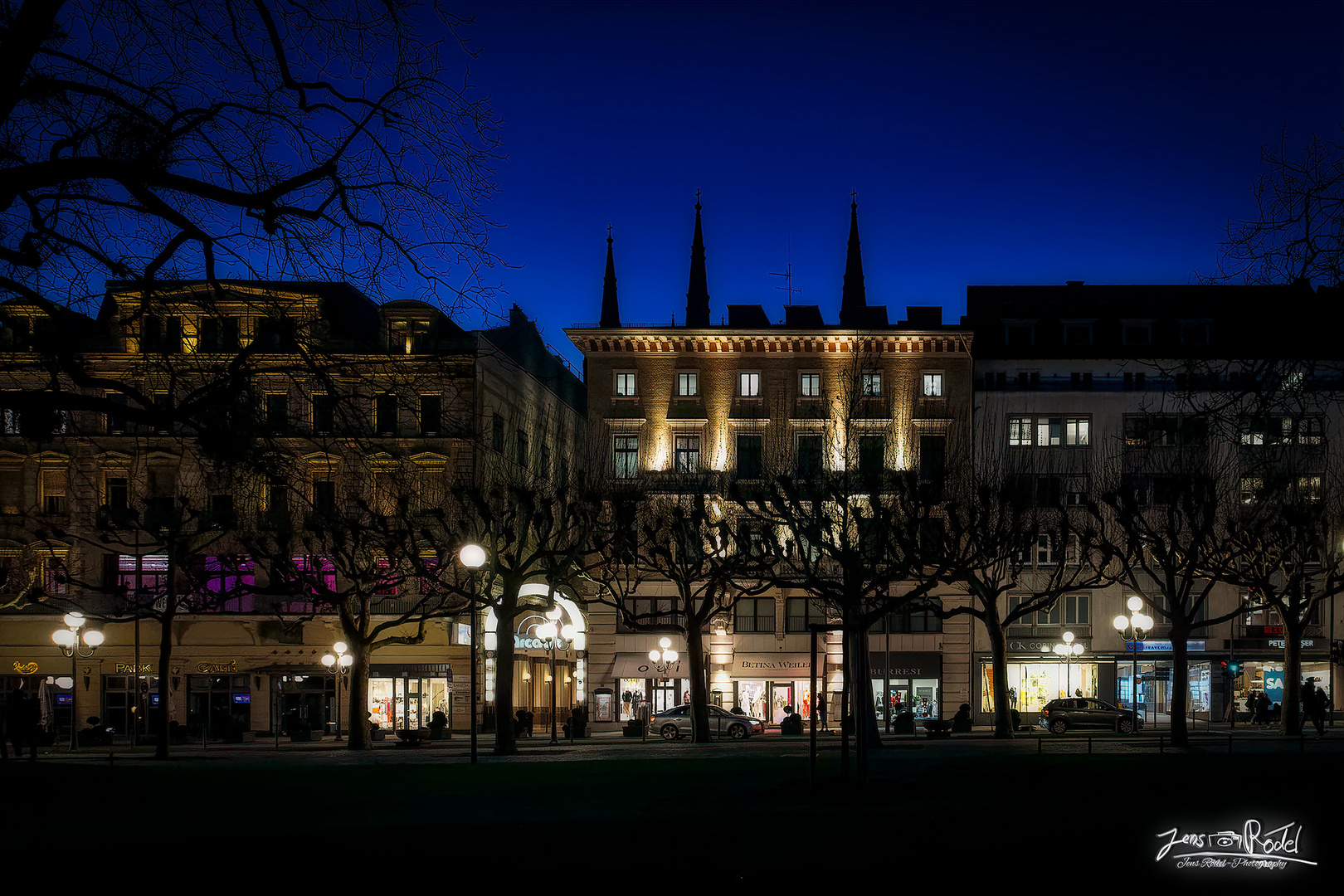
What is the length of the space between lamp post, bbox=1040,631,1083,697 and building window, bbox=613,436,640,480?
71.8 feet

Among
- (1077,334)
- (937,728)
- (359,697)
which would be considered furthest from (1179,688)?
(1077,334)

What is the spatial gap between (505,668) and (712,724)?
62.2 feet

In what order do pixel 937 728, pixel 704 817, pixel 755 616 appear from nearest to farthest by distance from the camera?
1. pixel 704 817
2. pixel 937 728
3. pixel 755 616

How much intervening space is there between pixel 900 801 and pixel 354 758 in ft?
77.3

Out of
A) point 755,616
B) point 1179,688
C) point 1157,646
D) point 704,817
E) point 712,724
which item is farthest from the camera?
point 755,616

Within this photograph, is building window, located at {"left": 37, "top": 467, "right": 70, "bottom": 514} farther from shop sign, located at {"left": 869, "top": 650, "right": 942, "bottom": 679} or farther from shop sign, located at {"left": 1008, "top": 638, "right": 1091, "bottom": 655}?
shop sign, located at {"left": 1008, "top": 638, "right": 1091, "bottom": 655}

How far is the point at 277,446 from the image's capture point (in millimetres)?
15141

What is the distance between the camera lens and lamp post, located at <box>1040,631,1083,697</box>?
223 ft

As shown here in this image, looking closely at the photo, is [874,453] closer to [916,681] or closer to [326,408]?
[916,681]

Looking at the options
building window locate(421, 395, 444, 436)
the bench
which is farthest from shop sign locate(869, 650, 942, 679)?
building window locate(421, 395, 444, 436)

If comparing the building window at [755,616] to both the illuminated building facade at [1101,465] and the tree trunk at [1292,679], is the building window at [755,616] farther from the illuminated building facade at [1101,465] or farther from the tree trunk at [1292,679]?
the tree trunk at [1292,679]

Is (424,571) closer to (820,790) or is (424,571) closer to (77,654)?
(820,790)

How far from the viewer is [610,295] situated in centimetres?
7894

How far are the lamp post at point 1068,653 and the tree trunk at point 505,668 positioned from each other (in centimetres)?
3409
